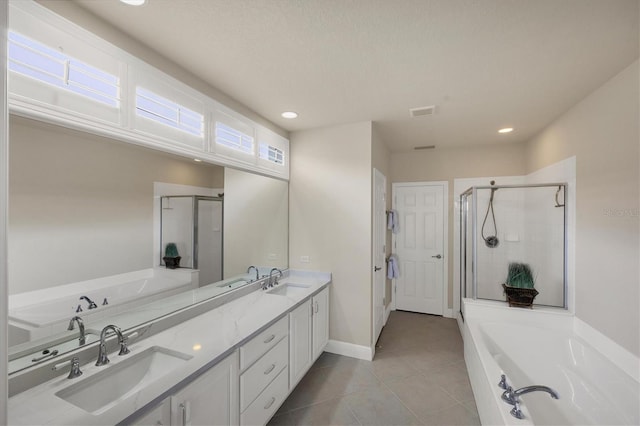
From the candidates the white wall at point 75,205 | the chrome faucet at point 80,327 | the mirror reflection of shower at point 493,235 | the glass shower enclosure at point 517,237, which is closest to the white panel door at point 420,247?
the glass shower enclosure at point 517,237

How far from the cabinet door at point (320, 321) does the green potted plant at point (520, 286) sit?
1891 millimetres

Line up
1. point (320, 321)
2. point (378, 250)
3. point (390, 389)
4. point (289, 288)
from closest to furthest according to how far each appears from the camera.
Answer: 1. point (390, 389)
2. point (320, 321)
3. point (289, 288)
4. point (378, 250)

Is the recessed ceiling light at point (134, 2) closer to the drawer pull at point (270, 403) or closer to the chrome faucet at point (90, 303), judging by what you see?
the chrome faucet at point (90, 303)

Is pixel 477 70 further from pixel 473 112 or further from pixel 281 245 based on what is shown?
pixel 281 245

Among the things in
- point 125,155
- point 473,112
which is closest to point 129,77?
point 125,155

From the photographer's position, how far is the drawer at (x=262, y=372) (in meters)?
1.68

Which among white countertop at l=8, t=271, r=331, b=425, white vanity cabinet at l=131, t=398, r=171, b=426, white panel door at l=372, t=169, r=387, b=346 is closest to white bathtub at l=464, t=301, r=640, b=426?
white panel door at l=372, t=169, r=387, b=346

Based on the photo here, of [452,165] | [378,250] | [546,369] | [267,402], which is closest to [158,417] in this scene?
[267,402]

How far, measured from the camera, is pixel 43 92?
1.23m

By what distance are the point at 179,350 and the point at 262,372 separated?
2.00 feet

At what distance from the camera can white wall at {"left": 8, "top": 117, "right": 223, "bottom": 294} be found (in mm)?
1259

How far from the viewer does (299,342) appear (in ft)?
7.88

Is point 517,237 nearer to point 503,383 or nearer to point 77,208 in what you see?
point 503,383

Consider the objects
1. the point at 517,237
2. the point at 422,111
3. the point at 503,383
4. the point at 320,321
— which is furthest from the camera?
the point at 517,237
